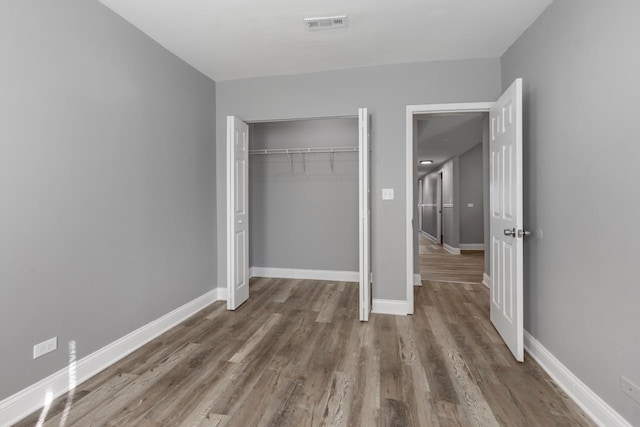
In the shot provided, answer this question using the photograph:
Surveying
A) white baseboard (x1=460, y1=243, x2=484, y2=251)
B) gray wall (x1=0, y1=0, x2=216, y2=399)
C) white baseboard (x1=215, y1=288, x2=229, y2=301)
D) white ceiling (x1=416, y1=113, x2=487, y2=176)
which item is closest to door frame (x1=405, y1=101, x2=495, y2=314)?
white ceiling (x1=416, y1=113, x2=487, y2=176)

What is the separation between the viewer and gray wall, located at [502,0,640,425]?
4.78ft

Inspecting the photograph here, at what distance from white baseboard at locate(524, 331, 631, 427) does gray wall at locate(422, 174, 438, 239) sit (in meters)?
7.64

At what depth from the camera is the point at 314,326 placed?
9.30 ft

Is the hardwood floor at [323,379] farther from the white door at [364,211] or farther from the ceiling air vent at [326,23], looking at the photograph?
the ceiling air vent at [326,23]

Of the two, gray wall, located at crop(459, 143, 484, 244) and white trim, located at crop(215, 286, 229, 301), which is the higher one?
gray wall, located at crop(459, 143, 484, 244)

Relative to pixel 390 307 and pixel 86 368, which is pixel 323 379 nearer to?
pixel 390 307

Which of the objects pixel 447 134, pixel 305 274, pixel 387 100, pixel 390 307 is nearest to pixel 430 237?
pixel 447 134

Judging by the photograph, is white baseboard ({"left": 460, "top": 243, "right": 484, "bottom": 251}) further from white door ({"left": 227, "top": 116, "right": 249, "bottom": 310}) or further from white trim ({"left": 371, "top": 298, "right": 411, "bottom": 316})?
white door ({"left": 227, "top": 116, "right": 249, "bottom": 310})

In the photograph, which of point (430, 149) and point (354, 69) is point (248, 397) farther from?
point (430, 149)

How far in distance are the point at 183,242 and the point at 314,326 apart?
4.94 ft

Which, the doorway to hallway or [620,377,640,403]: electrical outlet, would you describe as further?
the doorway to hallway

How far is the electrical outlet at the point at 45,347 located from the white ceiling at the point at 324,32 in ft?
7.39

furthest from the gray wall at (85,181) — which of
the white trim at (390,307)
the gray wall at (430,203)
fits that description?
the gray wall at (430,203)

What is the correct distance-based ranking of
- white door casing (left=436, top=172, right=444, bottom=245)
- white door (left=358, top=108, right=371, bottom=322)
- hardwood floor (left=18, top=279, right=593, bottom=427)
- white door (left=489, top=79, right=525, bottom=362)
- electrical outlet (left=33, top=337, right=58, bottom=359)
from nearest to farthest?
1. hardwood floor (left=18, top=279, right=593, bottom=427)
2. electrical outlet (left=33, top=337, right=58, bottom=359)
3. white door (left=489, top=79, right=525, bottom=362)
4. white door (left=358, top=108, right=371, bottom=322)
5. white door casing (left=436, top=172, right=444, bottom=245)
